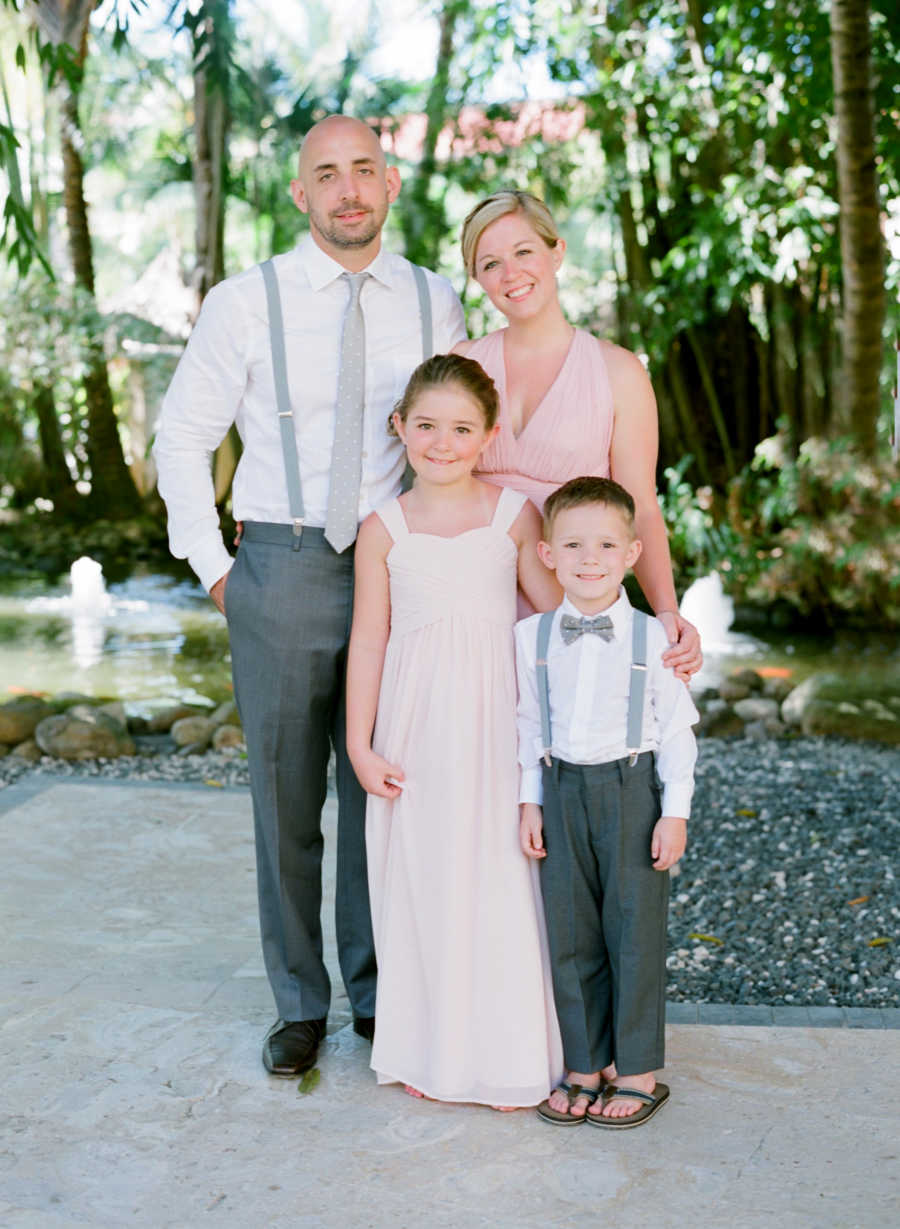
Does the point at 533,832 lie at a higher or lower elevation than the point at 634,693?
lower

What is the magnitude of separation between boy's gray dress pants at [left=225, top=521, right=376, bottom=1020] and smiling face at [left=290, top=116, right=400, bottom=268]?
54cm

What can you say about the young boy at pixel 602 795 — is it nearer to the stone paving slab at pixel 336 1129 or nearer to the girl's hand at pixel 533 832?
the girl's hand at pixel 533 832

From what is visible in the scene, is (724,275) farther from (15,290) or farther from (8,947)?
(15,290)

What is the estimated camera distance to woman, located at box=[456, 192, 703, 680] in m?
2.54

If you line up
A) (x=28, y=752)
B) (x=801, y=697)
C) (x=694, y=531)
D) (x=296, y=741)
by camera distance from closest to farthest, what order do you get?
(x=296, y=741) < (x=28, y=752) < (x=801, y=697) < (x=694, y=531)

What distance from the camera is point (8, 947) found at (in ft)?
10.7

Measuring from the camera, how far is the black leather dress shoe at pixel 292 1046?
2.62 metres

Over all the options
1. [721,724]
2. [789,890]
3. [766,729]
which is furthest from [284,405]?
[766,729]

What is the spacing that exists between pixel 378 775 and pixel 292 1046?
0.54 m

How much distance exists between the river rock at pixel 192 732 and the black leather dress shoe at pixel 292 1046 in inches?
139

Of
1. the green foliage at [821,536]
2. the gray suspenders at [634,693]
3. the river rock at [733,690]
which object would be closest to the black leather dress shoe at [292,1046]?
the gray suspenders at [634,693]

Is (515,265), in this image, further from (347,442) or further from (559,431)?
(347,442)

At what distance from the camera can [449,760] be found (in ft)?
8.27

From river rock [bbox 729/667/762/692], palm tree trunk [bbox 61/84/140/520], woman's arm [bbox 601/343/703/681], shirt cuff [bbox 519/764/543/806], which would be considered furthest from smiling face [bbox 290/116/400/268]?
palm tree trunk [bbox 61/84/140/520]
